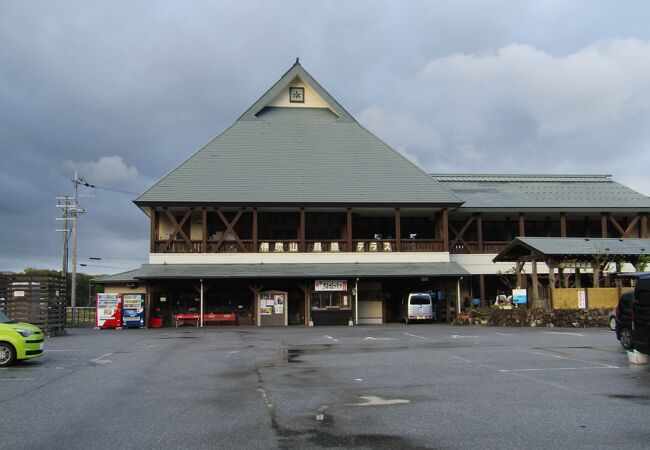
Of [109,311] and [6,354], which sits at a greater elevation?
[109,311]

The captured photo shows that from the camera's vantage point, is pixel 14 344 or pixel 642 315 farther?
pixel 14 344

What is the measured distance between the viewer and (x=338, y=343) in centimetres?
2088

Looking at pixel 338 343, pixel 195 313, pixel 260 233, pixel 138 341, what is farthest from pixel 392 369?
pixel 260 233

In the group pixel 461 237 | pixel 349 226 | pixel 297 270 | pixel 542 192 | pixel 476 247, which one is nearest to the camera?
pixel 297 270

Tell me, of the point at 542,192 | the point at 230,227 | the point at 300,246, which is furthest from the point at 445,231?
the point at 230,227

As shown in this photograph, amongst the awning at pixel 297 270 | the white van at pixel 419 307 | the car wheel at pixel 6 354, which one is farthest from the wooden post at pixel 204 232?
the car wheel at pixel 6 354

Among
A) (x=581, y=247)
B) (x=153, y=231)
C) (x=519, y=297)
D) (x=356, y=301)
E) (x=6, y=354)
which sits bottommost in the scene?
(x=6, y=354)

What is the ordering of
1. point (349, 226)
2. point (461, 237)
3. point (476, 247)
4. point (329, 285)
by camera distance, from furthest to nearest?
1. point (476, 247)
2. point (461, 237)
3. point (349, 226)
4. point (329, 285)

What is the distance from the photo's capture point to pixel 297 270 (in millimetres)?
35562

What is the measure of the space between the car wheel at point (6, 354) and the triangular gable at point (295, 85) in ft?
95.5

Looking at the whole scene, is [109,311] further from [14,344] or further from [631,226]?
[631,226]

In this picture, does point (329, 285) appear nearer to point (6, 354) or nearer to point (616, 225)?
point (616, 225)

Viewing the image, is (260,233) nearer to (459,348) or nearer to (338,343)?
(338,343)

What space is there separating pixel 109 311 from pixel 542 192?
2909cm
